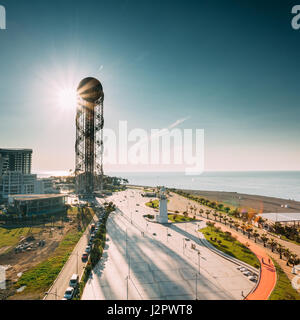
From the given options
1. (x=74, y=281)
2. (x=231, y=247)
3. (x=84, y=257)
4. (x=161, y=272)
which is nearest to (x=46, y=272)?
(x=84, y=257)

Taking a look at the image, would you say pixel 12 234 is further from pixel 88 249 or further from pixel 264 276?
pixel 264 276

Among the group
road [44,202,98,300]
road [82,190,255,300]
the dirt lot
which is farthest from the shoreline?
the dirt lot

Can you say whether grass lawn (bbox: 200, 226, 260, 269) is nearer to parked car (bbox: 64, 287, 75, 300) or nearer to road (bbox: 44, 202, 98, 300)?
road (bbox: 44, 202, 98, 300)

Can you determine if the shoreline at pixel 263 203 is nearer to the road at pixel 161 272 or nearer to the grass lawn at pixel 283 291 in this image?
the grass lawn at pixel 283 291

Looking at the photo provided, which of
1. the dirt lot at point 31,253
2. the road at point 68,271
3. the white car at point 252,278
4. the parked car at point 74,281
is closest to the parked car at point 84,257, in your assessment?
the road at point 68,271
